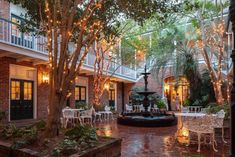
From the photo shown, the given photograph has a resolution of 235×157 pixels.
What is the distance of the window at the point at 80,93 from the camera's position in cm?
1534

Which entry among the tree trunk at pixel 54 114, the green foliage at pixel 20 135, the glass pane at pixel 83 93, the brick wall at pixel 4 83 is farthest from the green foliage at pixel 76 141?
the glass pane at pixel 83 93

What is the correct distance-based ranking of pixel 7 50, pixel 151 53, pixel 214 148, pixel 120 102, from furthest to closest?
pixel 120 102, pixel 151 53, pixel 7 50, pixel 214 148

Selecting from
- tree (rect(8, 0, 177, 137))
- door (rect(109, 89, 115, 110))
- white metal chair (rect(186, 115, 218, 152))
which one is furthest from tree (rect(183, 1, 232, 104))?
door (rect(109, 89, 115, 110))

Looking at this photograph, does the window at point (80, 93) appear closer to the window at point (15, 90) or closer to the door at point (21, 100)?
the door at point (21, 100)

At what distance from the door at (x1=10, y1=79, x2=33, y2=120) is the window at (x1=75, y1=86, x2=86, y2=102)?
3787mm

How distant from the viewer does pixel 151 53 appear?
18.1 meters

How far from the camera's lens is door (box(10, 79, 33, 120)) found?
11.0m

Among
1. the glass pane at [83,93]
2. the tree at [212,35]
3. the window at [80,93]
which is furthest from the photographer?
the glass pane at [83,93]

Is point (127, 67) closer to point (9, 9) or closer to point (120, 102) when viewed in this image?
point (120, 102)

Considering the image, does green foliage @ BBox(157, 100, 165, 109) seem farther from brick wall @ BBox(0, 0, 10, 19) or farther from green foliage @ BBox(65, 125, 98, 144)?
green foliage @ BBox(65, 125, 98, 144)

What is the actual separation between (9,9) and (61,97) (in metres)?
7.70

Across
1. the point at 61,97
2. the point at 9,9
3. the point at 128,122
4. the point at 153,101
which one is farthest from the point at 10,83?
the point at 153,101

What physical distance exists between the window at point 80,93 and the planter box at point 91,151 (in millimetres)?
10403

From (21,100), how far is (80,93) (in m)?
4.83
